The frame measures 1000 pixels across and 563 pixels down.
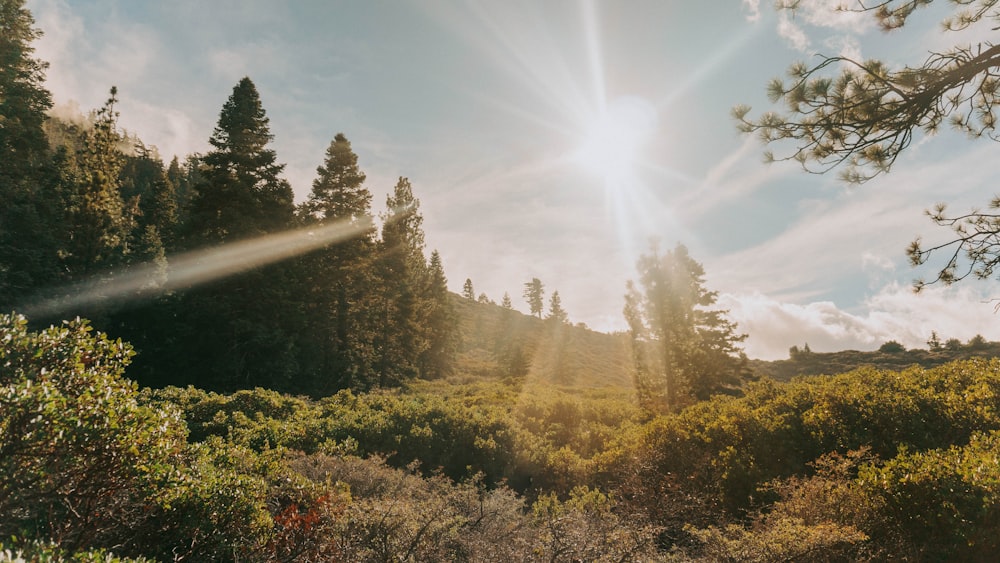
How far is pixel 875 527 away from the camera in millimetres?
5684

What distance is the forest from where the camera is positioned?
4586 mm

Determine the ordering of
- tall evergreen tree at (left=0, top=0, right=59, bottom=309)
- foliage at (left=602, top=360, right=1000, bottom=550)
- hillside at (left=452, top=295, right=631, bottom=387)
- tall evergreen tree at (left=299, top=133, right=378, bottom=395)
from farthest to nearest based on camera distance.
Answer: hillside at (left=452, top=295, right=631, bottom=387), tall evergreen tree at (left=299, top=133, right=378, bottom=395), tall evergreen tree at (left=0, top=0, right=59, bottom=309), foliage at (left=602, top=360, right=1000, bottom=550)

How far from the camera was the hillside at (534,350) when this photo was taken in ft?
188

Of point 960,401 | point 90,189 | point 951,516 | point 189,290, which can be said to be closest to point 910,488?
point 951,516

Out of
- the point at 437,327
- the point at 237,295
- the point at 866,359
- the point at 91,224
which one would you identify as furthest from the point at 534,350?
the point at 91,224

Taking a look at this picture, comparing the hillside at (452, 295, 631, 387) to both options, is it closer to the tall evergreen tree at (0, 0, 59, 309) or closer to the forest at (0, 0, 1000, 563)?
the forest at (0, 0, 1000, 563)

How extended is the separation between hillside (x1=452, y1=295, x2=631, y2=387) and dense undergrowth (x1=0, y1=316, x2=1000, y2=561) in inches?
1385

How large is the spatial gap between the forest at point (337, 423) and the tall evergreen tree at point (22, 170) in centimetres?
13

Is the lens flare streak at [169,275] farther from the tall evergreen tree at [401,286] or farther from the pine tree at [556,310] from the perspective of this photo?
the pine tree at [556,310]

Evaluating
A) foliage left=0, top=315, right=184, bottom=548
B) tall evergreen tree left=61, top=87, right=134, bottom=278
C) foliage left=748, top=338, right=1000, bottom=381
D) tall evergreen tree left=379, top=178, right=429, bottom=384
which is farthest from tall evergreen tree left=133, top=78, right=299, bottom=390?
foliage left=748, top=338, right=1000, bottom=381

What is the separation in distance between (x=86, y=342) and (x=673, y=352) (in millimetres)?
29301

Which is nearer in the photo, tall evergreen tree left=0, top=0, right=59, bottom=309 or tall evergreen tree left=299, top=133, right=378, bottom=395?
tall evergreen tree left=0, top=0, right=59, bottom=309

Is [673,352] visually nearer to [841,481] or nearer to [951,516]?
[841,481]

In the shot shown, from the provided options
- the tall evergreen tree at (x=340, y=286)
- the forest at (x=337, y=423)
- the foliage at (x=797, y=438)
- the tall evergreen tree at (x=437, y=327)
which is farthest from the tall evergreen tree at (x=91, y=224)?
the foliage at (x=797, y=438)
